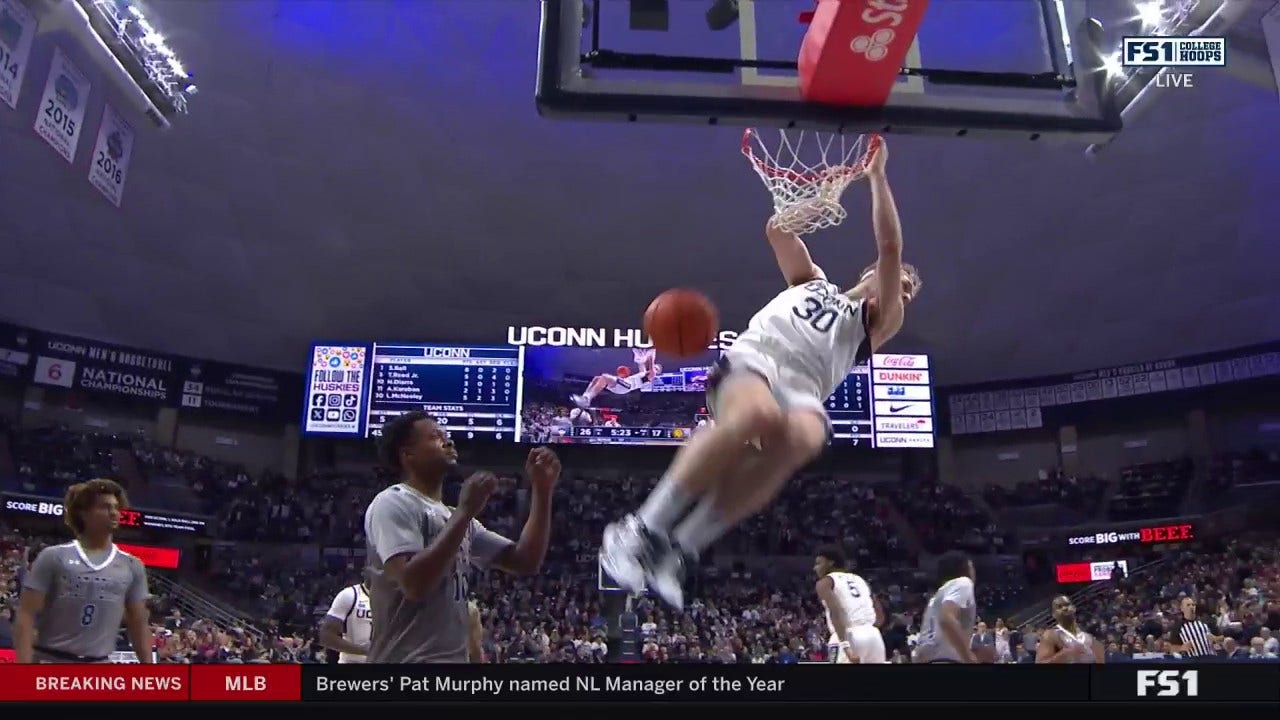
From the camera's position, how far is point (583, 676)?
3.06 meters

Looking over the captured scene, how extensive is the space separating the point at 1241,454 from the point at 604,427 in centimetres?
1360

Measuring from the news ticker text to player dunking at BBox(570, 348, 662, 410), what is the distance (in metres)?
15.5

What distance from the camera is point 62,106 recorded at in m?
12.4

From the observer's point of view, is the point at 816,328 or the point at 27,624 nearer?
the point at 27,624

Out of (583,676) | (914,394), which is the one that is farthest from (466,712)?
(914,394)

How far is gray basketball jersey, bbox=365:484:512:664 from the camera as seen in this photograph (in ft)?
9.96

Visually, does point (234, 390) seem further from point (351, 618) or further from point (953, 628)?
point (953, 628)

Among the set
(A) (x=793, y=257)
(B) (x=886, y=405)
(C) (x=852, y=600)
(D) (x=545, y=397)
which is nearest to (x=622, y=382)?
(D) (x=545, y=397)

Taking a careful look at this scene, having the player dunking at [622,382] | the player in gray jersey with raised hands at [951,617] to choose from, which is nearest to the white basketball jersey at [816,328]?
the player in gray jersey with raised hands at [951,617]

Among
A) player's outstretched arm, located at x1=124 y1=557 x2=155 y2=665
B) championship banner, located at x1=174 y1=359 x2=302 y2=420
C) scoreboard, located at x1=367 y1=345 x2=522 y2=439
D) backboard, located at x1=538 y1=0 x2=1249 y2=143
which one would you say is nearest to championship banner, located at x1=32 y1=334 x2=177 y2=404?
championship banner, located at x1=174 y1=359 x2=302 y2=420

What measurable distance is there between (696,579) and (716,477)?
15999 millimetres

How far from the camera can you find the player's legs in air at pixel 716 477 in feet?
12.7

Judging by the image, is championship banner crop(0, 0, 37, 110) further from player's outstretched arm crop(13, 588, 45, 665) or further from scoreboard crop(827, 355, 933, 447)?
scoreboard crop(827, 355, 933, 447)

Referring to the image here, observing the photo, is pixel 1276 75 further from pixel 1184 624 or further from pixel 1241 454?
pixel 1241 454
